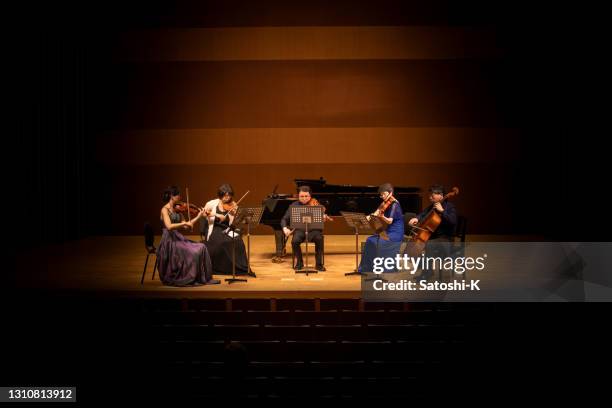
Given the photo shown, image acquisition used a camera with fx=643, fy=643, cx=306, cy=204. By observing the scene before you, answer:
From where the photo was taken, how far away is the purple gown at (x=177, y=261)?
6.39m

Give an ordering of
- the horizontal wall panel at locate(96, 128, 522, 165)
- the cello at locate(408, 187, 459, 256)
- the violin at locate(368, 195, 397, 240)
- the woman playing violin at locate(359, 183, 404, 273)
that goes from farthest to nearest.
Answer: the horizontal wall panel at locate(96, 128, 522, 165) → the woman playing violin at locate(359, 183, 404, 273) → the violin at locate(368, 195, 397, 240) → the cello at locate(408, 187, 459, 256)

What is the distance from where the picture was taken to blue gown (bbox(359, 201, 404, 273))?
6859 millimetres

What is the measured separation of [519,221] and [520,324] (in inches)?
282

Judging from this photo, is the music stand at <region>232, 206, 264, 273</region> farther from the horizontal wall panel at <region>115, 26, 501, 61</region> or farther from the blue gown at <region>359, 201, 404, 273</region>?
the horizontal wall panel at <region>115, 26, 501, 61</region>

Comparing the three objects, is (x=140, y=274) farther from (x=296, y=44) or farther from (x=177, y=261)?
(x=296, y=44)

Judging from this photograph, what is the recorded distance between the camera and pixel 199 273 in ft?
21.2

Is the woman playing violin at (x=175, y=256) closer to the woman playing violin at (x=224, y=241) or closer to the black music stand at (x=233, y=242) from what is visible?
the black music stand at (x=233, y=242)

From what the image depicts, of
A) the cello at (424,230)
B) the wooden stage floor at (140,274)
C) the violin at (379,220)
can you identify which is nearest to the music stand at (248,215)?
the wooden stage floor at (140,274)

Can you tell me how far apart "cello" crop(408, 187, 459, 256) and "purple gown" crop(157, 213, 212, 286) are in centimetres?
217

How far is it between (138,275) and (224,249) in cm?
98

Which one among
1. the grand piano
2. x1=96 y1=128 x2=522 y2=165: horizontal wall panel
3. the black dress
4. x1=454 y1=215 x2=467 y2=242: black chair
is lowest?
the black dress

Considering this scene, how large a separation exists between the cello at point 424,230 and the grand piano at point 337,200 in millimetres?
1387

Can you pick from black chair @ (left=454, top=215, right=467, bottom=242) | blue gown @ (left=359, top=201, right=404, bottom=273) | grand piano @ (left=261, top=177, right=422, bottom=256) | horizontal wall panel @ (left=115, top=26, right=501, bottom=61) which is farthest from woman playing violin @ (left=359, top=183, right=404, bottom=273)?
horizontal wall panel @ (left=115, top=26, right=501, bottom=61)

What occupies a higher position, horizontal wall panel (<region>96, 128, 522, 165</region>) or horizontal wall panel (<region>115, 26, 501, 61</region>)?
horizontal wall panel (<region>115, 26, 501, 61</region>)
